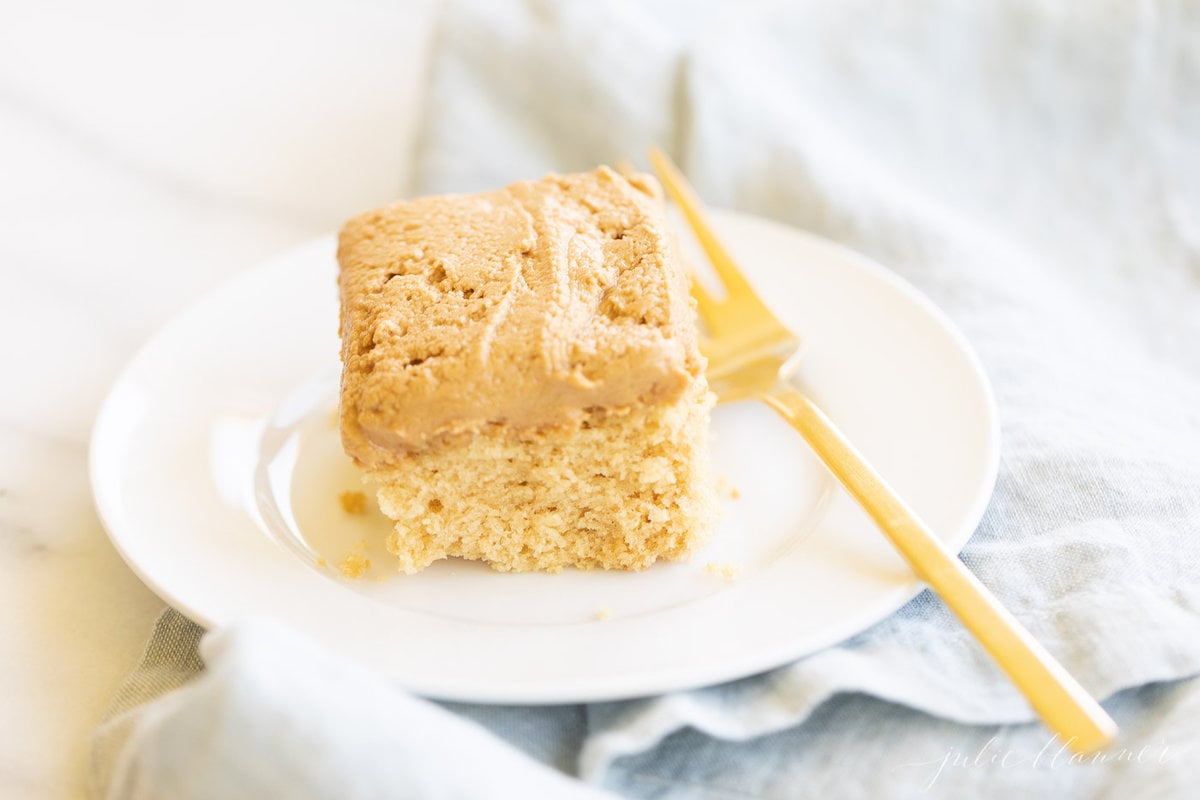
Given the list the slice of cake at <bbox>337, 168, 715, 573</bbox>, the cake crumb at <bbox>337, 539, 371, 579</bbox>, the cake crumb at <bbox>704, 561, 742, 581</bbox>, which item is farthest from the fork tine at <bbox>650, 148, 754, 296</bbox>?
the cake crumb at <bbox>337, 539, 371, 579</bbox>

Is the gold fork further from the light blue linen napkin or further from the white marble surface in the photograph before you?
the white marble surface

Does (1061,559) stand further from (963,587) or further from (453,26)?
(453,26)

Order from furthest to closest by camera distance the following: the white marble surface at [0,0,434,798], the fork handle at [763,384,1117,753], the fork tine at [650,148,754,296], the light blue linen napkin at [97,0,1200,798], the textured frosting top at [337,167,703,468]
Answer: the fork tine at [650,148,754,296] < the white marble surface at [0,0,434,798] < the textured frosting top at [337,167,703,468] < the light blue linen napkin at [97,0,1200,798] < the fork handle at [763,384,1117,753]

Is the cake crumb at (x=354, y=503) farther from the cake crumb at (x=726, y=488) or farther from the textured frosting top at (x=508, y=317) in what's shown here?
the cake crumb at (x=726, y=488)

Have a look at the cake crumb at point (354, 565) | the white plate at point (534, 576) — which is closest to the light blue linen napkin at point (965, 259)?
the white plate at point (534, 576)

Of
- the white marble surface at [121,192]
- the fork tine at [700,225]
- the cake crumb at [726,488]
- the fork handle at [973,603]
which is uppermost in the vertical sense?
the fork handle at [973,603]
